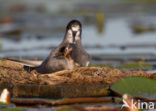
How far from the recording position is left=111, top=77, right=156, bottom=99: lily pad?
7766 mm

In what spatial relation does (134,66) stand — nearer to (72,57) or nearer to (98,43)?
(72,57)

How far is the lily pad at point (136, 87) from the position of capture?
7.77 metres

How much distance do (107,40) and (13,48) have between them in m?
3.29

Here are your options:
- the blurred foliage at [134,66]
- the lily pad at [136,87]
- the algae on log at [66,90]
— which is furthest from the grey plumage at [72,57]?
the lily pad at [136,87]

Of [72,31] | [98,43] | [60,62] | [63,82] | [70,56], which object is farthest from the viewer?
[98,43]

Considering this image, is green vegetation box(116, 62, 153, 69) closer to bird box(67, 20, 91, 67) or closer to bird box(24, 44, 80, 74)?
bird box(67, 20, 91, 67)

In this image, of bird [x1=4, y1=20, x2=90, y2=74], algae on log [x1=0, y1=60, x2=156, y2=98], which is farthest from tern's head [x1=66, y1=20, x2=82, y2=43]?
algae on log [x1=0, y1=60, x2=156, y2=98]

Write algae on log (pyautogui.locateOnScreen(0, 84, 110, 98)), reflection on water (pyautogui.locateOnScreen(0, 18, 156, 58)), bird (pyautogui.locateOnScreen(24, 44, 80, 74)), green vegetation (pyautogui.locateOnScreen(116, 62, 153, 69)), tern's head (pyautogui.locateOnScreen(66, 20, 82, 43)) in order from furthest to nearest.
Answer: reflection on water (pyautogui.locateOnScreen(0, 18, 156, 58)), green vegetation (pyautogui.locateOnScreen(116, 62, 153, 69)), tern's head (pyautogui.locateOnScreen(66, 20, 82, 43)), bird (pyautogui.locateOnScreen(24, 44, 80, 74)), algae on log (pyautogui.locateOnScreen(0, 84, 110, 98))

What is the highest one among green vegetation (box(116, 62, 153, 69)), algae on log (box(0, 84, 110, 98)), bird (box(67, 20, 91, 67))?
bird (box(67, 20, 91, 67))

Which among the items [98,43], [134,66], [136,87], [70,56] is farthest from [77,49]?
[98,43]

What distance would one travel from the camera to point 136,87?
7.89 meters

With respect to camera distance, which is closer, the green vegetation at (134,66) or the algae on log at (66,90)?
the algae on log at (66,90)

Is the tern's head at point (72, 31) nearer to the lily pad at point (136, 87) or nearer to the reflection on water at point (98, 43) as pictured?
the lily pad at point (136, 87)

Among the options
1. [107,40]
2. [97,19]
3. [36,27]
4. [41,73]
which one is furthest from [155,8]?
[41,73]
